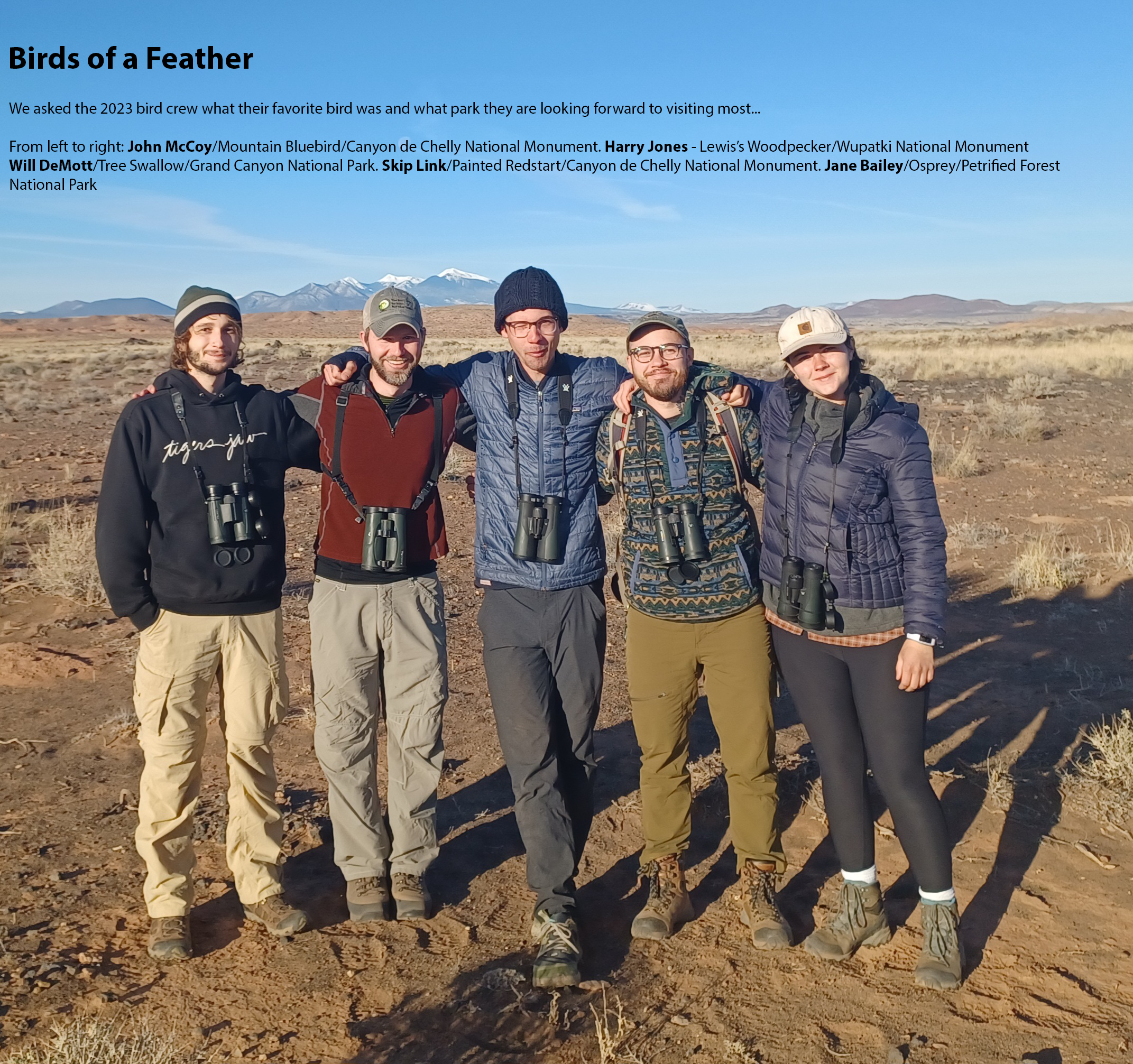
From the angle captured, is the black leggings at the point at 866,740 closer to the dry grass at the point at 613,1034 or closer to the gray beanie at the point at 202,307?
the dry grass at the point at 613,1034

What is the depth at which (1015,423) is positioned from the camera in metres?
14.9

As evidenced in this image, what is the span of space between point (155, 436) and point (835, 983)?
2812mm

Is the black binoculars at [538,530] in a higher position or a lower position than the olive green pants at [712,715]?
higher

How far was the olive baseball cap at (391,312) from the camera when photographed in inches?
132

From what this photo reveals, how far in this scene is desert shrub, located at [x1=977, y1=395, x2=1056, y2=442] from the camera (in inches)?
569

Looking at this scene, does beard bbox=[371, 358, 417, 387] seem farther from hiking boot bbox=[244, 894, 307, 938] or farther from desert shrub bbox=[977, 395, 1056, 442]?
desert shrub bbox=[977, 395, 1056, 442]

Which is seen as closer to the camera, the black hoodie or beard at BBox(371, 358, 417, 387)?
the black hoodie

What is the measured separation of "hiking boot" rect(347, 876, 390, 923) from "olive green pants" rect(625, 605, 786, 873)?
0.97m

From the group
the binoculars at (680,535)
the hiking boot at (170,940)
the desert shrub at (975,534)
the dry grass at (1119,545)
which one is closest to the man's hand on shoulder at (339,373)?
the binoculars at (680,535)

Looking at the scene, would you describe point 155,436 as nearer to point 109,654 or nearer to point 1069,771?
point 109,654

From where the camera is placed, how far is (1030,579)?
300 inches

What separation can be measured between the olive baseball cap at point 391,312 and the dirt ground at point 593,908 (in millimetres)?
2109

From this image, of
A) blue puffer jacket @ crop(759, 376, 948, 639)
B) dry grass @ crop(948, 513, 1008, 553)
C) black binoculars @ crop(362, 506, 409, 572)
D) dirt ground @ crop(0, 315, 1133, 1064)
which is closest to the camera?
dirt ground @ crop(0, 315, 1133, 1064)

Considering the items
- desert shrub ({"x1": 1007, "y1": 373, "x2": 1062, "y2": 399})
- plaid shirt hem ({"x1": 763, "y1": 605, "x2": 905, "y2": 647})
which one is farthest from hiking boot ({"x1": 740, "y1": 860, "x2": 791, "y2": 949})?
desert shrub ({"x1": 1007, "y1": 373, "x2": 1062, "y2": 399})
